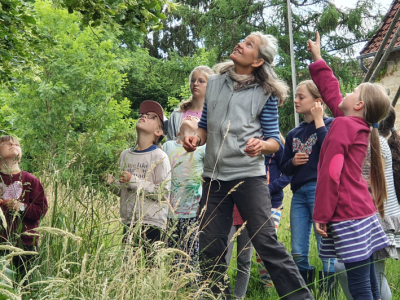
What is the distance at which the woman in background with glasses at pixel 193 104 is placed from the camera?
15.2 ft

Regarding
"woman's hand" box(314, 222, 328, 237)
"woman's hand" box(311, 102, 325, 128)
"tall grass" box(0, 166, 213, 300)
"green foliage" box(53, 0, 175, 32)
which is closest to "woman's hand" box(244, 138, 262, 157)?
"woman's hand" box(314, 222, 328, 237)

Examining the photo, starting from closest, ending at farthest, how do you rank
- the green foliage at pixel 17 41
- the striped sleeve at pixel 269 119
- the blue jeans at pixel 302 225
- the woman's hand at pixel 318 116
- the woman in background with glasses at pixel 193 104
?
the striped sleeve at pixel 269 119 → the green foliage at pixel 17 41 → the woman's hand at pixel 318 116 → the blue jeans at pixel 302 225 → the woman in background with glasses at pixel 193 104

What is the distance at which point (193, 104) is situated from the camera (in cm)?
471

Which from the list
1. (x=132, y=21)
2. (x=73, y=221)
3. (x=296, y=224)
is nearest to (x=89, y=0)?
(x=132, y=21)

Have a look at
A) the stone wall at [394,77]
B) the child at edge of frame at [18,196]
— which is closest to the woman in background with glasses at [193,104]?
the child at edge of frame at [18,196]

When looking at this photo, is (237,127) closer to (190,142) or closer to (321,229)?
(190,142)

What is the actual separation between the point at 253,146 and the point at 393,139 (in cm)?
183

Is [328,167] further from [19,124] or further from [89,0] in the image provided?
[19,124]

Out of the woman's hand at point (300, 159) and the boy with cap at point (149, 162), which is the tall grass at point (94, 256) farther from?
the woman's hand at point (300, 159)

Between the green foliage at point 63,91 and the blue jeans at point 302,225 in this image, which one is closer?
the blue jeans at point 302,225

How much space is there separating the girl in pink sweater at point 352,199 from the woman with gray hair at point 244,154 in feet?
1.00

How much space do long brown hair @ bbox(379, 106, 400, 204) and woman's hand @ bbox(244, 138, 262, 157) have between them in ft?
5.07

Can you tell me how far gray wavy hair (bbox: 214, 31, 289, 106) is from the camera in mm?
3387

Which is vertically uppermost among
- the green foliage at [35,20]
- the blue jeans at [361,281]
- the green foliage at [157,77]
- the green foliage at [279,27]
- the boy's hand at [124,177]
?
the green foliage at [279,27]
